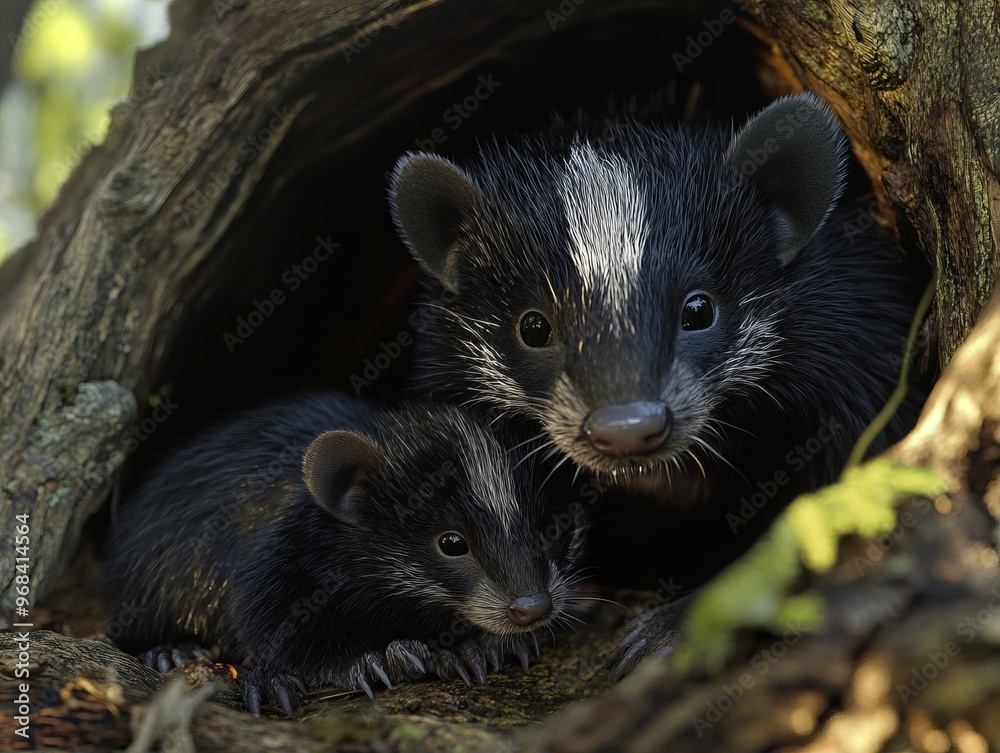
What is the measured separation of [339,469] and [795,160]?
6.91ft

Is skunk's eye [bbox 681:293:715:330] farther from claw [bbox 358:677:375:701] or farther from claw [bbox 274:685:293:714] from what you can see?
claw [bbox 274:685:293:714]

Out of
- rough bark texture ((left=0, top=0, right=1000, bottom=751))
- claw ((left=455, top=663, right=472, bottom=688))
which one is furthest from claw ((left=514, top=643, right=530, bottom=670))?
claw ((left=455, top=663, right=472, bottom=688))

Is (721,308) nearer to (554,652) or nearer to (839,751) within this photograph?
(554,652)

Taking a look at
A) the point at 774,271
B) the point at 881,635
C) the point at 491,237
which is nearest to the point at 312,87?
the point at 491,237

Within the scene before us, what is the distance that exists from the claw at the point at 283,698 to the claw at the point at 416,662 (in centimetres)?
45

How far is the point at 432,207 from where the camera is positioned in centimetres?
372

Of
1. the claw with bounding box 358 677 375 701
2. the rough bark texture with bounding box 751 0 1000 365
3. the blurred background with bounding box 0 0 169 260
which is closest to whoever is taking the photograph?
the rough bark texture with bounding box 751 0 1000 365

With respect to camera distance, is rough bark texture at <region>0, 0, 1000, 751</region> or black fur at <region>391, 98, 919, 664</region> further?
black fur at <region>391, 98, 919, 664</region>

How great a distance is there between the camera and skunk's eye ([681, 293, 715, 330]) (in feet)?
11.2

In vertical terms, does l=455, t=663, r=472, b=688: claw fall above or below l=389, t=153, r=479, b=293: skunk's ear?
below

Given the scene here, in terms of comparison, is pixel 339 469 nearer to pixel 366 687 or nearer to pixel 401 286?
pixel 366 687

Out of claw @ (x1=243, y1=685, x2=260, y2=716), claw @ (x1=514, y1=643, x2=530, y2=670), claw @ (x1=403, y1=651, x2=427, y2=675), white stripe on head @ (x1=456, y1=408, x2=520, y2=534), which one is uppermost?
white stripe on head @ (x1=456, y1=408, x2=520, y2=534)

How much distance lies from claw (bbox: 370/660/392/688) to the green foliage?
1.80 m

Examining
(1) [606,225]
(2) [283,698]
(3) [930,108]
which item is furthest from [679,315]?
(2) [283,698]
